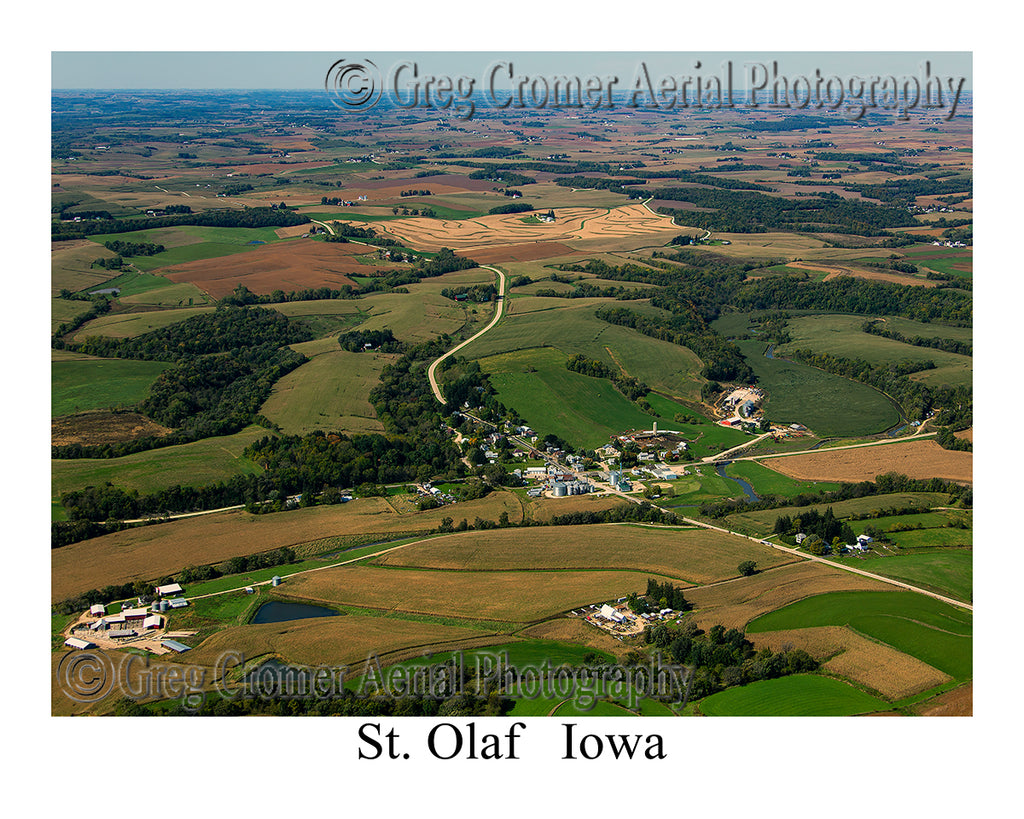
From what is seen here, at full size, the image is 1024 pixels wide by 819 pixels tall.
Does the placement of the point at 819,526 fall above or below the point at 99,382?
below

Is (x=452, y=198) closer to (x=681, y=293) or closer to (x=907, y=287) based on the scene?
(x=681, y=293)

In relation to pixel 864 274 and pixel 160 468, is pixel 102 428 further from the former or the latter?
pixel 864 274

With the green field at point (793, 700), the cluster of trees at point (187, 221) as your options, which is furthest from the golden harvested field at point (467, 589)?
the cluster of trees at point (187, 221)

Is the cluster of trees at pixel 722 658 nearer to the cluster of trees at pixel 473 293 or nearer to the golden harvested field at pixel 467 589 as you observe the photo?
the golden harvested field at pixel 467 589

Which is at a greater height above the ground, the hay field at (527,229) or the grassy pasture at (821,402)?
the hay field at (527,229)

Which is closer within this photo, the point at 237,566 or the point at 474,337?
the point at 237,566

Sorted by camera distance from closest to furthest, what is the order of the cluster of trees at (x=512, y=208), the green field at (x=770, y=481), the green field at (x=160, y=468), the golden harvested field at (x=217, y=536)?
the golden harvested field at (x=217, y=536), the green field at (x=160, y=468), the green field at (x=770, y=481), the cluster of trees at (x=512, y=208)

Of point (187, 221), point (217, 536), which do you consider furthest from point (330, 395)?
point (187, 221)
